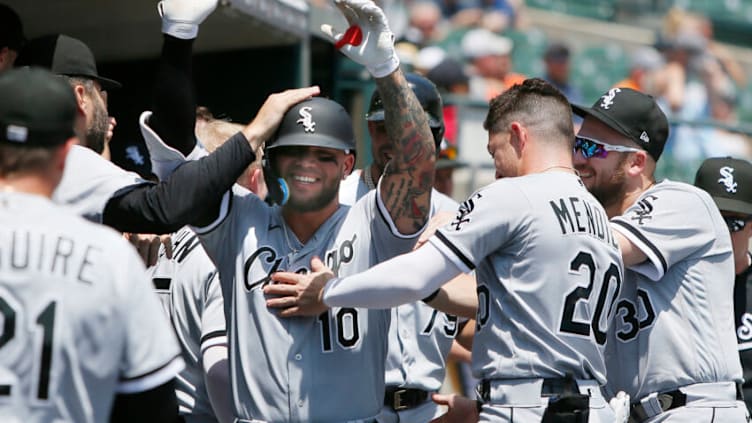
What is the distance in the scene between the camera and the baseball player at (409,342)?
192 inches

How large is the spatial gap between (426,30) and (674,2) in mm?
6630

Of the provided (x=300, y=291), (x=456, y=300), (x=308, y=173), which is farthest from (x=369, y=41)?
(x=456, y=300)

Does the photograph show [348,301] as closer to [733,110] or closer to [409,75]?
[409,75]

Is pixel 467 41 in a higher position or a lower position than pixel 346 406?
higher

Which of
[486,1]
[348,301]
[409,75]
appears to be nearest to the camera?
[348,301]

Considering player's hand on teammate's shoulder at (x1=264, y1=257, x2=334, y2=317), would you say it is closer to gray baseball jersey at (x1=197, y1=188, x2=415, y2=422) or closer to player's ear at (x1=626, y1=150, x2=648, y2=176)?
gray baseball jersey at (x1=197, y1=188, x2=415, y2=422)

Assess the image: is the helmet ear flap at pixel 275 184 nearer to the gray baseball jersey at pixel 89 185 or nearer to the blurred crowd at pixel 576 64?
the gray baseball jersey at pixel 89 185

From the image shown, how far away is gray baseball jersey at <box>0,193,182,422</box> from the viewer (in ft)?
9.01

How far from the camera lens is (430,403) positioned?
5078 millimetres

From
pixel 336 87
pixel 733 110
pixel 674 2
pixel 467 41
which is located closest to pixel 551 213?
pixel 336 87

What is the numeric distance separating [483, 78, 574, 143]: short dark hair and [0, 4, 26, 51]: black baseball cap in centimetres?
189

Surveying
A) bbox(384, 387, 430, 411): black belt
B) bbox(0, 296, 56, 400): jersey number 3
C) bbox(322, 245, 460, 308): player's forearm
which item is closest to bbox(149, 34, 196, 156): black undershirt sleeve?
bbox(322, 245, 460, 308): player's forearm

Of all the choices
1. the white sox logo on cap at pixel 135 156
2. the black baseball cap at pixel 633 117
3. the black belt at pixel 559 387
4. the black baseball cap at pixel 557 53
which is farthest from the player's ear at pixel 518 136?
the black baseball cap at pixel 557 53

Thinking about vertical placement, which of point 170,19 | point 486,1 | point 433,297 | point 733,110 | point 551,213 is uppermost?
point 486,1
